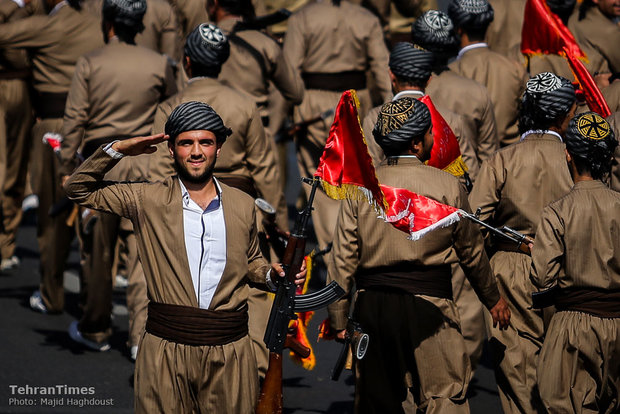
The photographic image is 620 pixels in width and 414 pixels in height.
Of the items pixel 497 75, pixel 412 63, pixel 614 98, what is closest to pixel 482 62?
pixel 497 75

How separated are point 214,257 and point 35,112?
18.2ft

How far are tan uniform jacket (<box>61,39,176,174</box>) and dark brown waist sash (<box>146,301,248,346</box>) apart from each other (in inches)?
133

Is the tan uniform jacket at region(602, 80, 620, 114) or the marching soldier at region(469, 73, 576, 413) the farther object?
the tan uniform jacket at region(602, 80, 620, 114)

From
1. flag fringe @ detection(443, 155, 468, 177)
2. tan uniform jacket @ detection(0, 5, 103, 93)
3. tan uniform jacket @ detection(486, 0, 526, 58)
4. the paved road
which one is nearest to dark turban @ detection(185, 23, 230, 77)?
flag fringe @ detection(443, 155, 468, 177)

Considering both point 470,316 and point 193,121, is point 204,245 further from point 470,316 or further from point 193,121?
point 470,316

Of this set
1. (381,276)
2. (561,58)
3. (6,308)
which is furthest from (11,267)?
(381,276)

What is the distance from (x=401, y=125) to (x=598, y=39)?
13.9ft

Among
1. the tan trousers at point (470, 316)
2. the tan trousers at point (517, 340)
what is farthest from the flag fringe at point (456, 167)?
the tan trousers at point (470, 316)

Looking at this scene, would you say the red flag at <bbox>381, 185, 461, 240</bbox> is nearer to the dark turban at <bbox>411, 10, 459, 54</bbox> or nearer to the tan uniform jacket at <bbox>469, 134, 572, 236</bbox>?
the tan uniform jacket at <bbox>469, 134, 572, 236</bbox>

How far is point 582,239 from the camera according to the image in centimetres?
630

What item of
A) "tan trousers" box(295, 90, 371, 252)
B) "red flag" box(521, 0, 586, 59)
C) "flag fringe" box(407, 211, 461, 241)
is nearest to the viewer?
"flag fringe" box(407, 211, 461, 241)

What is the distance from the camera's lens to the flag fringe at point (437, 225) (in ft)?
19.8

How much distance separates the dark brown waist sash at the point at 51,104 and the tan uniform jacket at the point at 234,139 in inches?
86.3

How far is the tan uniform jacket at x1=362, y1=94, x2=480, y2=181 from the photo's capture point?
8.13 m
